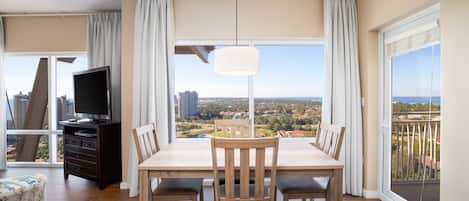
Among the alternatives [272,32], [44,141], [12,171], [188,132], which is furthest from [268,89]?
[12,171]

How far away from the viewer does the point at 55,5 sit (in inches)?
161

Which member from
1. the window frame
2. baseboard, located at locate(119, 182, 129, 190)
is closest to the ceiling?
the window frame

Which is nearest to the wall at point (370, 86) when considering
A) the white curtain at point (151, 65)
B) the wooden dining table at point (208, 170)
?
the wooden dining table at point (208, 170)

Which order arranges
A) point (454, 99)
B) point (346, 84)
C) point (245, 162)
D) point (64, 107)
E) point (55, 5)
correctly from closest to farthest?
point (245, 162) → point (454, 99) → point (346, 84) → point (55, 5) → point (64, 107)

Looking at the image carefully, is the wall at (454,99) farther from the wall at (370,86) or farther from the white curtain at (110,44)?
the white curtain at (110,44)

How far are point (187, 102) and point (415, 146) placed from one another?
9.02 feet

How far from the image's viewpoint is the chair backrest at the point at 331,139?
7.59 ft

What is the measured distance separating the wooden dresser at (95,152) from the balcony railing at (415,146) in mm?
3494

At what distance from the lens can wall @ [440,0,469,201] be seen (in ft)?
6.37

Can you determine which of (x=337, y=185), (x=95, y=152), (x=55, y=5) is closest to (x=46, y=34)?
(x=55, y=5)

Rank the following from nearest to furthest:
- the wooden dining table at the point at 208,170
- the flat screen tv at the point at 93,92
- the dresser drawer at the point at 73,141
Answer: the wooden dining table at the point at 208,170, the flat screen tv at the point at 93,92, the dresser drawer at the point at 73,141

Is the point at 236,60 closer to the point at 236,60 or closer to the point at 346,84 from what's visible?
the point at 236,60

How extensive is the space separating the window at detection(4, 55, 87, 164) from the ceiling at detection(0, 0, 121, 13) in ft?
2.51

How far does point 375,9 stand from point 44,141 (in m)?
5.34
